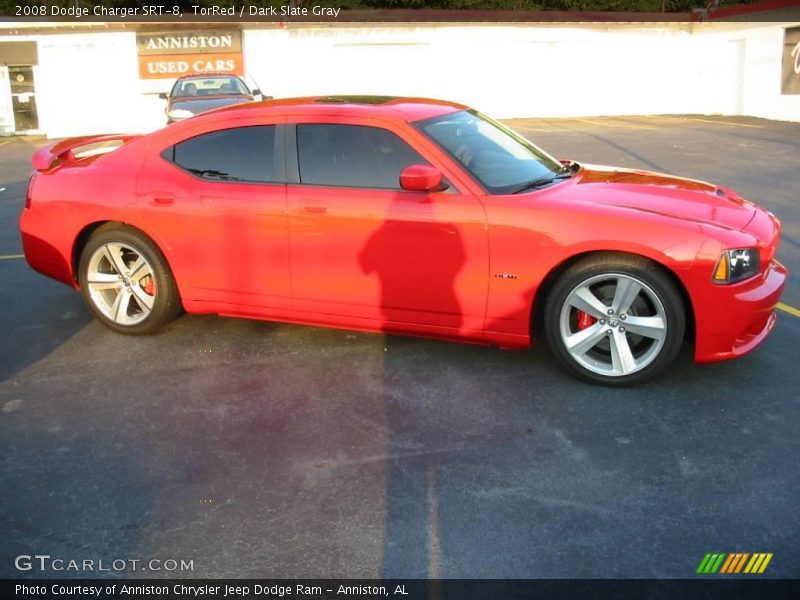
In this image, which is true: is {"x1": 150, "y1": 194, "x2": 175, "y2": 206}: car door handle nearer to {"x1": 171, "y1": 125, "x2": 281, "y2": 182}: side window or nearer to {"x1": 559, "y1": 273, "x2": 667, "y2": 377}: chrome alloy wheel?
{"x1": 171, "y1": 125, "x2": 281, "y2": 182}: side window

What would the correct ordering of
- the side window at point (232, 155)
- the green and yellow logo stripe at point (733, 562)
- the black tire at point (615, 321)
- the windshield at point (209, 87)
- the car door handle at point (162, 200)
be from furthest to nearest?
1. the windshield at point (209, 87)
2. the car door handle at point (162, 200)
3. the side window at point (232, 155)
4. the black tire at point (615, 321)
5. the green and yellow logo stripe at point (733, 562)

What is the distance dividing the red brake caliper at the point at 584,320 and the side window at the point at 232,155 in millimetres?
2021

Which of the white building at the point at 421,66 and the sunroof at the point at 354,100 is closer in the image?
the sunroof at the point at 354,100

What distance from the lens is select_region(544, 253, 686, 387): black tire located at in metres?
4.34

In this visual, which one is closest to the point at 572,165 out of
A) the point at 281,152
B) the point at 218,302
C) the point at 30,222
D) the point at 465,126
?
the point at 465,126

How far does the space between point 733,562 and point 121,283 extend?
416 cm

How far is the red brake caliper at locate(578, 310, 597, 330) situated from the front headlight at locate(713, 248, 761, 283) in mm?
697

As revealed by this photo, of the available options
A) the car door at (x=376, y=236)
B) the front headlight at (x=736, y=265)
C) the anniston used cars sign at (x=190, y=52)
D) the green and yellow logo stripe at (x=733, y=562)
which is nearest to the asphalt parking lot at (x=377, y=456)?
the green and yellow logo stripe at (x=733, y=562)

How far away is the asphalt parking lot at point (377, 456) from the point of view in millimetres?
3115

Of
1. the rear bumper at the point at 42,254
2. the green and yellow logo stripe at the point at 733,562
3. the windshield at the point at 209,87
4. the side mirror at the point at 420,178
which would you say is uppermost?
the windshield at the point at 209,87

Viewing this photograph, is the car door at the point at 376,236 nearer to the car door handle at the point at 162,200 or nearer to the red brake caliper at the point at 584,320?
the red brake caliper at the point at 584,320

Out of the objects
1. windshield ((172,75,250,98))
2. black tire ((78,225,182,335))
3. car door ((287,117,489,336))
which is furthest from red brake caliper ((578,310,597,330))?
windshield ((172,75,250,98))

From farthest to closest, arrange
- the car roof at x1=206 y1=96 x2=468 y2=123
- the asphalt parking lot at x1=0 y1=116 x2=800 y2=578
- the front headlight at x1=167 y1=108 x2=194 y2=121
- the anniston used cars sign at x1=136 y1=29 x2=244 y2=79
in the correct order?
the anniston used cars sign at x1=136 y1=29 x2=244 y2=79 → the front headlight at x1=167 y1=108 x2=194 y2=121 → the car roof at x1=206 y1=96 x2=468 y2=123 → the asphalt parking lot at x1=0 y1=116 x2=800 y2=578

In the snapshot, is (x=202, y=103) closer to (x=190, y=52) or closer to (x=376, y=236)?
(x=376, y=236)
